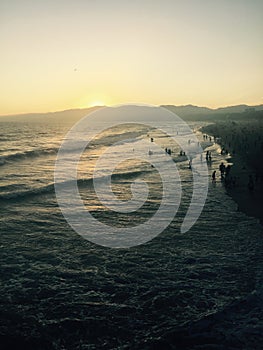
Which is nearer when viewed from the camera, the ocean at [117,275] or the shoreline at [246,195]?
the ocean at [117,275]

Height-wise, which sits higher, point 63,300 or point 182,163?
point 182,163

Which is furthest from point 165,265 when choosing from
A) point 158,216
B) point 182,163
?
point 182,163

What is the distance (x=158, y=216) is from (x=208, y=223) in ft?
13.9

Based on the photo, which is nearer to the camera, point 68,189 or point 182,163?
point 68,189

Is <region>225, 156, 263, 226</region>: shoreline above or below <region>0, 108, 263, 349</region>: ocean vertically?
above

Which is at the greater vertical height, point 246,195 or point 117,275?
point 246,195

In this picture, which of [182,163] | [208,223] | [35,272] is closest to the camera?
[35,272]

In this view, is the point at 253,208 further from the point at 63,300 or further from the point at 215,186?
the point at 63,300

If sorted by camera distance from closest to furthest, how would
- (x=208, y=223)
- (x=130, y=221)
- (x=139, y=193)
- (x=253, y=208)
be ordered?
1. (x=208, y=223)
2. (x=130, y=221)
3. (x=253, y=208)
4. (x=139, y=193)

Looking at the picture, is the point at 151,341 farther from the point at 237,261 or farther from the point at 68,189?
the point at 68,189

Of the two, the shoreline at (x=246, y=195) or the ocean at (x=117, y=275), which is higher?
the shoreline at (x=246, y=195)

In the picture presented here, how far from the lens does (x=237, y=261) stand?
16719mm

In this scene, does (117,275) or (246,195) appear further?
(246,195)

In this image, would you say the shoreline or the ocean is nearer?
the ocean
